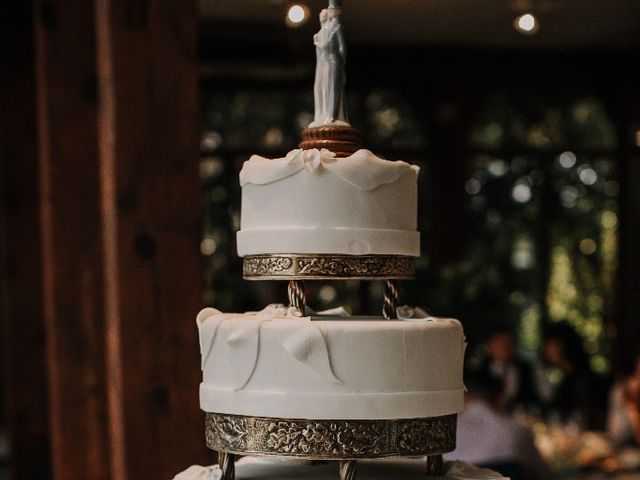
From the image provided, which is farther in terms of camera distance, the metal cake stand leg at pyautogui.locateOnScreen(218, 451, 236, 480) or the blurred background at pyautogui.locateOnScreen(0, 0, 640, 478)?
the blurred background at pyautogui.locateOnScreen(0, 0, 640, 478)

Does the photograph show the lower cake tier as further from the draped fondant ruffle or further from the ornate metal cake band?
the draped fondant ruffle

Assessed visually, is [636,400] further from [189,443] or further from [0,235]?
[0,235]

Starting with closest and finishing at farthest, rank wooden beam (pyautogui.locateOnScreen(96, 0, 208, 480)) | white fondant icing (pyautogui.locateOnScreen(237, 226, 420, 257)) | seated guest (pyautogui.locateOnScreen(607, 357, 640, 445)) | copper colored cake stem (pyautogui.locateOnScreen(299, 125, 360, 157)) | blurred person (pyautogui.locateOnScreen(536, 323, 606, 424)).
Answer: white fondant icing (pyautogui.locateOnScreen(237, 226, 420, 257)) < copper colored cake stem (pyautogui.locateOnScreen(299, 125, 360, 157)) < wooden beam (pyautogui.locateOnScreen(96, 0, 208, 480)) < seated guest (pyautogui.locateOnScreen(607, 357, 640, 445)) < blurred person (pyautogui.locateOnScreen(536, 323, 606, 424))

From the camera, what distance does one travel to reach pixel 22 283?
24.3 ft

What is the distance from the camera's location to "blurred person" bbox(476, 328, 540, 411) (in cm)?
838

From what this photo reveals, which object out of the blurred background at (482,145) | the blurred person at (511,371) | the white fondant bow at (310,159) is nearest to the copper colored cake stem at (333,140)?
the white fondant bow at (310,159)

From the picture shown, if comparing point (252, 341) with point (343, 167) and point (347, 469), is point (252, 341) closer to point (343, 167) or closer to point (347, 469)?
point (347, 469)

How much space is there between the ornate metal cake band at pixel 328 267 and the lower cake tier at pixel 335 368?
0.11 metres

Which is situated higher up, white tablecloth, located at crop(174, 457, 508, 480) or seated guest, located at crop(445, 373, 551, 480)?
white tablecloth, located at crop(174, 457, 508, 480)

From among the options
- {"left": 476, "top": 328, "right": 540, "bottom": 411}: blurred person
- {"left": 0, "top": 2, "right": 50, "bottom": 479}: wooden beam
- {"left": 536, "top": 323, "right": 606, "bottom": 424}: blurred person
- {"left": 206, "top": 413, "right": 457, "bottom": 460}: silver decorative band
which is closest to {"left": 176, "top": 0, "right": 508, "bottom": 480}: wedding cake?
{"left": 206, "top": 413, "right": 457, "bottom": 460}: silver decorative band

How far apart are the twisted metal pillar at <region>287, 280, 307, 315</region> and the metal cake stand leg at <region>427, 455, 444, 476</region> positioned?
53 centimetres

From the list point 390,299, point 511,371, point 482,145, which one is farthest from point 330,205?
point 482,145

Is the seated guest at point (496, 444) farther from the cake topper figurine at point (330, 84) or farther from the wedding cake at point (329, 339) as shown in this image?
the cake topper figurine at point (330, 84)

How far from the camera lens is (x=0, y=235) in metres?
7.50
